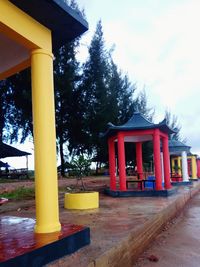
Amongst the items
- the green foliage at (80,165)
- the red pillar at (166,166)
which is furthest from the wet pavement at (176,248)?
the red pillar at (166,166)

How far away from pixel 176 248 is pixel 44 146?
123 inches

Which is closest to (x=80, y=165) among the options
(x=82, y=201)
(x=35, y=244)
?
(x=82, y=201)

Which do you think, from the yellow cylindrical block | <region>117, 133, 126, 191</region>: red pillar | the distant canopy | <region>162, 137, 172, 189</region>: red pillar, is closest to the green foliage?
the yellow cylindrical block

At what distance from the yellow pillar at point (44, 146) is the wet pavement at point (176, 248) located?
1604mm

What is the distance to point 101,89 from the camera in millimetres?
23609

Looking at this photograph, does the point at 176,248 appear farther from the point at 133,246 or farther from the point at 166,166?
the point at 166,166

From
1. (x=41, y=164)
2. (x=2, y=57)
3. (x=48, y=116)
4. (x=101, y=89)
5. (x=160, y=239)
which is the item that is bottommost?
(x=160, y=239)

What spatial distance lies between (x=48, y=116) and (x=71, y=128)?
19.0 m

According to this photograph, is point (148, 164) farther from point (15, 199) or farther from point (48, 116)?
point (48, 116)

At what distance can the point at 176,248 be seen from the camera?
5.55 m

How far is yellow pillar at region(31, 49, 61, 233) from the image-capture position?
4.12m

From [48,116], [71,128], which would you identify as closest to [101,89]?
[71,128]

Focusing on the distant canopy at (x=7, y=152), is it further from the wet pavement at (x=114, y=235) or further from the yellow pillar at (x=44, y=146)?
the yellow pillar at (x=44, y=146)

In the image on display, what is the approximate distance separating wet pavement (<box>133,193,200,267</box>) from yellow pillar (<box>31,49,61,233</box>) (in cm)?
160
